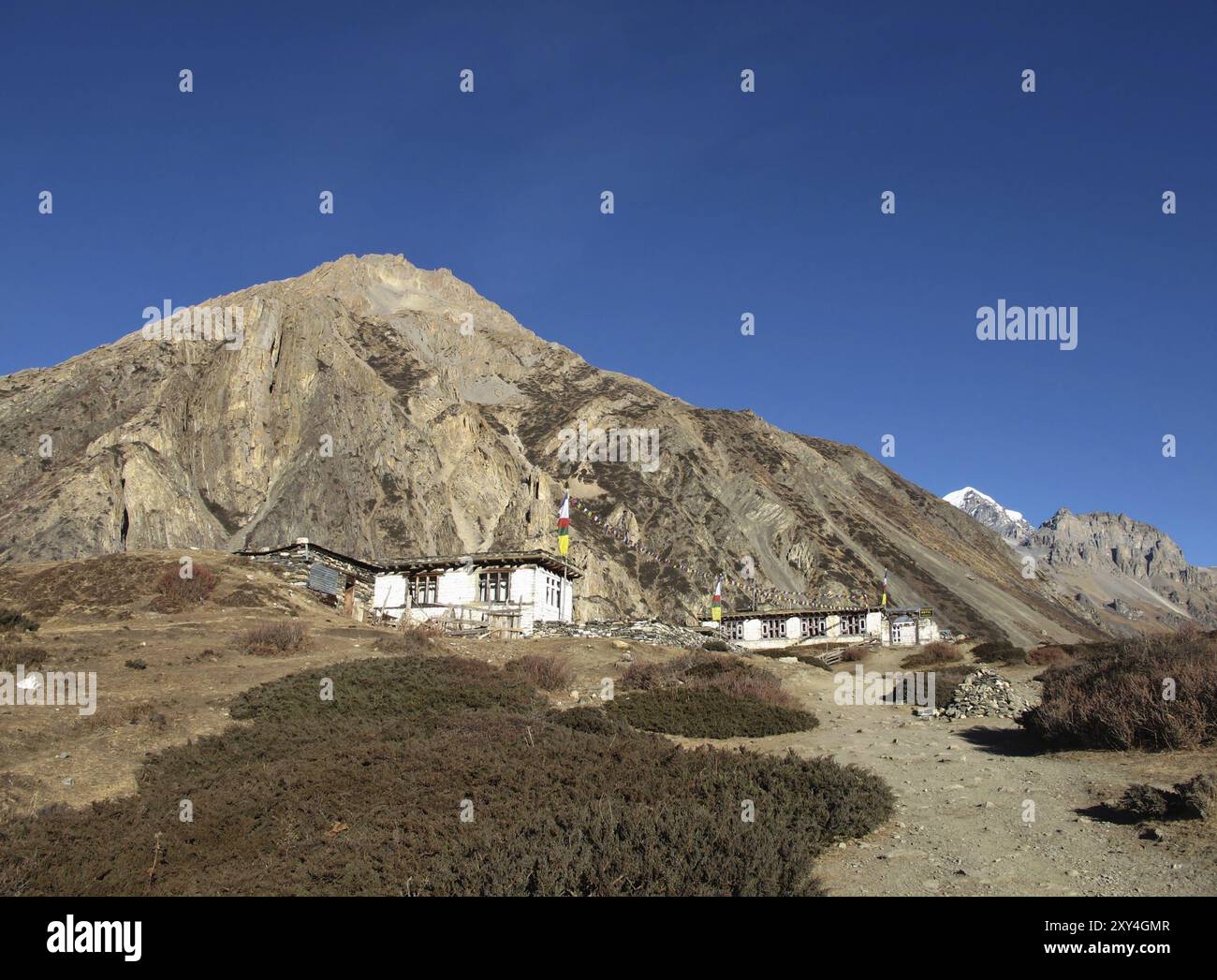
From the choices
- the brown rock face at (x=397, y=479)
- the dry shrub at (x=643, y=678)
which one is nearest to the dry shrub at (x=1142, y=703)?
the dry shrub at (x=643, y=678)

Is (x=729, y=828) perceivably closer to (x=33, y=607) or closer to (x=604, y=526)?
(x=33, y=607)

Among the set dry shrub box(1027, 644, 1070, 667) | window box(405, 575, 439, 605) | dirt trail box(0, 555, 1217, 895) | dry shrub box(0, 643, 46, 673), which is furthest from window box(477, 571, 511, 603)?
dry shrub box(1027, 644, 1070, 667)

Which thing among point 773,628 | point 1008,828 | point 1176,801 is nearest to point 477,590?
point 773,628

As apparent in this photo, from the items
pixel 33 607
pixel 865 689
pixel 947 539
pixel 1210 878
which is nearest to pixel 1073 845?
pixel 1210 878

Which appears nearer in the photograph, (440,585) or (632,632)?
(632,632)

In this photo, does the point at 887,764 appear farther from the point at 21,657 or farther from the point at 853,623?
the point at 853,623

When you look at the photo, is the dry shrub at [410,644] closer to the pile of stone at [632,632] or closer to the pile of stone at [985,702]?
the pile of stone at [632,632]

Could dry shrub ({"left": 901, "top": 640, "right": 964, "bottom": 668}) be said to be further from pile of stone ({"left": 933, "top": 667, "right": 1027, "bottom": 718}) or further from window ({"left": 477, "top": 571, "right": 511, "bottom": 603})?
window ({"left": 477, "top": 571, "right": 511, "bottom": 603})
